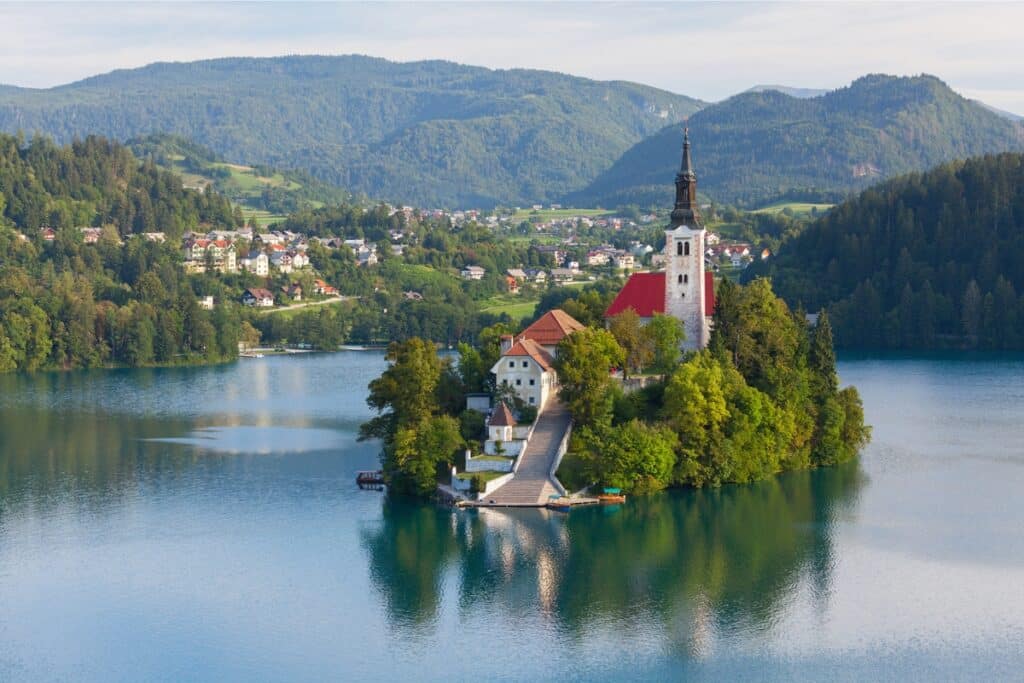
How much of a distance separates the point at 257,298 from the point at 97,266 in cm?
1273

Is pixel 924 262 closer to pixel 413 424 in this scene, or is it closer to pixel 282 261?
pixel 282 261

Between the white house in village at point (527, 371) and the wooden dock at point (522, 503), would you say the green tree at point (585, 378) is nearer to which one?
the white house in village at point (527, 371)

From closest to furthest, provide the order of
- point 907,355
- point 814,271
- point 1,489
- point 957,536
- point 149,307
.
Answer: point 957,536, point 1,489, point 907,355, point 149,307, point 814,271

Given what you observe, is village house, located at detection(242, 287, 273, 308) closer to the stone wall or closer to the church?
the church

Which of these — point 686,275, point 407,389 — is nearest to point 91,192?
point 686,275

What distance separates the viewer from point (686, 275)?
58.8m

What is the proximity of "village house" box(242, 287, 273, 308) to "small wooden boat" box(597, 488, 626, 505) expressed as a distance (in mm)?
77505

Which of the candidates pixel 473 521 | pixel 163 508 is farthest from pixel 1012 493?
pixel 163 508

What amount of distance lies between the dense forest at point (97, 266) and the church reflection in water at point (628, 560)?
56.1 m

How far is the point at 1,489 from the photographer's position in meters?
54.5

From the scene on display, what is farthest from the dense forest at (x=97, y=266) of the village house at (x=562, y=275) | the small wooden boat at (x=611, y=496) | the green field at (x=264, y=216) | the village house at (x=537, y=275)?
the small wooden boat at (x=611, y=496)

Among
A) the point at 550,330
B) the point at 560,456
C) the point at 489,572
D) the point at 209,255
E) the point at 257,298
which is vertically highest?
the point at 209,255

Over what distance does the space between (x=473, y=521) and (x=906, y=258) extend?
69.1 metres

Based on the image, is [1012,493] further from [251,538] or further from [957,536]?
[251,538]
